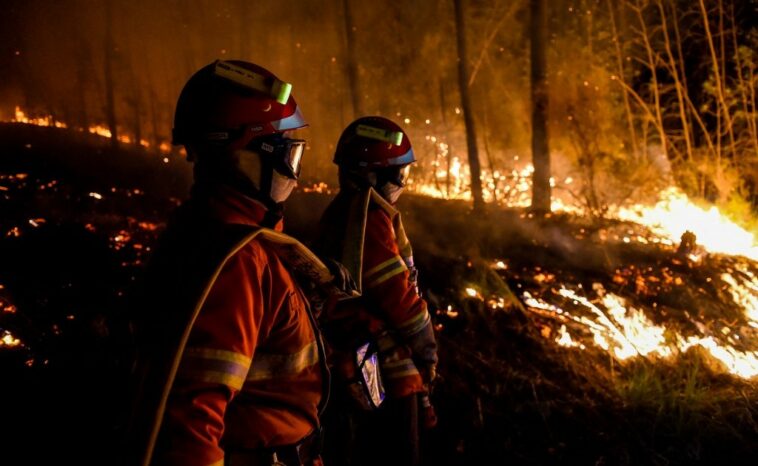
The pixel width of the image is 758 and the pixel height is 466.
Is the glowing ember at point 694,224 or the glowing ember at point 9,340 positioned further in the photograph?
the glowing ember at point 694,224

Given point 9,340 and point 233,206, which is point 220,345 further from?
point 9,340

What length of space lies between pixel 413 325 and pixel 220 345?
1.71 metres

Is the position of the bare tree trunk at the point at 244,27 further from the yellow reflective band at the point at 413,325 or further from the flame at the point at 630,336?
the yellow reflective band at the point at 413,325

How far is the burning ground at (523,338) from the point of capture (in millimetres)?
4008

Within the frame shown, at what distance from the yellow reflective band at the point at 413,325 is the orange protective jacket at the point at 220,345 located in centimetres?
112

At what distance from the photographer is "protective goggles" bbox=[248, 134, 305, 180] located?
199 centimetres

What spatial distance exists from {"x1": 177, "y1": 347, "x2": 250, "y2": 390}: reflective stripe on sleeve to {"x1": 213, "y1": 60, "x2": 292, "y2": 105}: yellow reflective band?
1061 millimetres

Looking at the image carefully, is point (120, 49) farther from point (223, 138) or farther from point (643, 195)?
point (223, 138)

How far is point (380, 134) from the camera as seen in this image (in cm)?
346

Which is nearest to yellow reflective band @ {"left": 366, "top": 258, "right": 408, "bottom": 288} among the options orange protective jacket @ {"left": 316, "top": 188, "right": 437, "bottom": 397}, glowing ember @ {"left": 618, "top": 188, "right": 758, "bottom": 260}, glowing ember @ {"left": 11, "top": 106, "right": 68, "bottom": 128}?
orange protective jacket @ {"left": 316, "top": 188, "right": 437, "bottom": 397}

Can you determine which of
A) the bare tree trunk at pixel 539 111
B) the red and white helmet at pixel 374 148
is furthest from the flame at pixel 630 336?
the bare tree trunk at pixel 539 111

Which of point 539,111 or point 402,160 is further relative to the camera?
point 539,111

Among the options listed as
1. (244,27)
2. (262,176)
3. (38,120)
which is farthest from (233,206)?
(38,120)

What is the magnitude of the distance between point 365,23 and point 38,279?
19386mm
